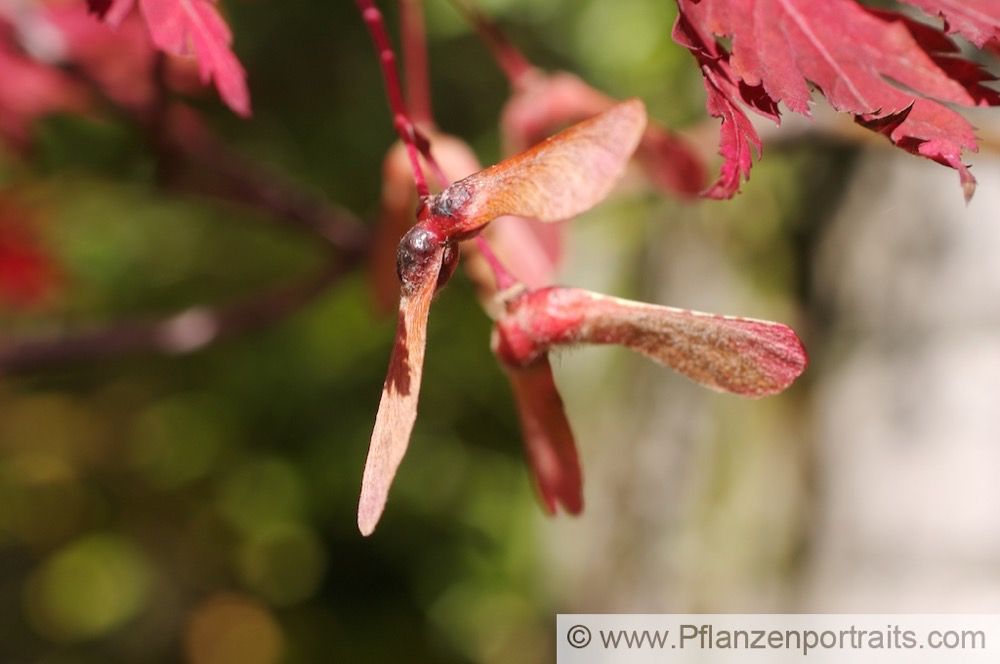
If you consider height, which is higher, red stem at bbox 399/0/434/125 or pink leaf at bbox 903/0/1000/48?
red stem at bbox 399/0/434/125

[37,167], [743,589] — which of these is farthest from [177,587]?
[37,167]

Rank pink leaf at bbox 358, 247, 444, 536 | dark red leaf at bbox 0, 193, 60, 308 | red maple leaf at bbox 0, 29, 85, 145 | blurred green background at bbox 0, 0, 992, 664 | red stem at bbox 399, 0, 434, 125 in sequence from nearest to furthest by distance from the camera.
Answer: pink leaf at bbox 358, 247, 444, 536 < red stem at bbox 399, 0, 434, 125 < red maple leaf at bbox 0, 29, 85, 145 < dark red leaf at bbox 0, 193, 60, 308 < blurred green background at bbox 0, 0, 992, 664

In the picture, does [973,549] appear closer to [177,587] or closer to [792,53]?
[792,53]

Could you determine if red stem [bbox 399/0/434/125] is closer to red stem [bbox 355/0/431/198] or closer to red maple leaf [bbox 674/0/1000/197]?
red stem [bbox 355/0/431/198]

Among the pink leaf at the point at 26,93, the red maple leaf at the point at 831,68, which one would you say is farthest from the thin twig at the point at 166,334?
the red maple leaf at the point at 831,68

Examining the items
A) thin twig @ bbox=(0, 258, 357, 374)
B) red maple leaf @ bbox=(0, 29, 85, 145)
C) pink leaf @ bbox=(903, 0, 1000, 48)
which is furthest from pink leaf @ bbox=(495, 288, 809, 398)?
red maple leaf @ bbox=(0, 29, 85, 145)

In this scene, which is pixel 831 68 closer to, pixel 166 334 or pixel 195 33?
pixel 195 33

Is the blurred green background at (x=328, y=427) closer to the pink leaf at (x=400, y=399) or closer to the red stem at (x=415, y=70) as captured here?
the red stem at (x=415, y=70)
